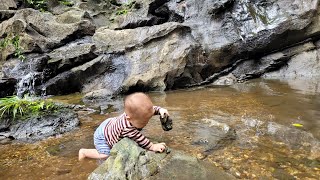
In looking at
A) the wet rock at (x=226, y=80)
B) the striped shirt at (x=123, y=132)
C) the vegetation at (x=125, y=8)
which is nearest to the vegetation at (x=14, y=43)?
the vegetation at (x=125, y=8)

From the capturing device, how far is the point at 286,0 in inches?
418

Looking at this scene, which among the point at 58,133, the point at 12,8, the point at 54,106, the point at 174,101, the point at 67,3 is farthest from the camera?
the point at 67,3

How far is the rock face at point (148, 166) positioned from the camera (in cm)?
284

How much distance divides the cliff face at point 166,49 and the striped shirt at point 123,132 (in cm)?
504

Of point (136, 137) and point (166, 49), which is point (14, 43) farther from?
point (136, 137)

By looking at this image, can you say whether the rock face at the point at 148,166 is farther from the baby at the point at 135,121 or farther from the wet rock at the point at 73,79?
the wet rock at the point at 73,79

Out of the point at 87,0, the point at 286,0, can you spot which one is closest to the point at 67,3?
the point at 87,0

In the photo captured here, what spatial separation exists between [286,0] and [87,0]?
10.1m

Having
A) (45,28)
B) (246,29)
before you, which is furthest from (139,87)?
(45,28)

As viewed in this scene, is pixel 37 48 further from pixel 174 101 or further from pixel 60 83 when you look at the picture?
pixel 174 101

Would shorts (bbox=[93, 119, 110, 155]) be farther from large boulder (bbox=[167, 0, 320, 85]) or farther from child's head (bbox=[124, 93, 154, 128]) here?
large boulder (bbox=[167, 0, 320, 85])

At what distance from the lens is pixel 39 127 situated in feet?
17.4

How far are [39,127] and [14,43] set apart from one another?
20.4 ft

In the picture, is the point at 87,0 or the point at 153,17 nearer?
the point at 153,17
